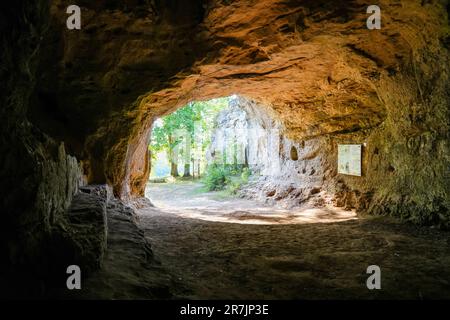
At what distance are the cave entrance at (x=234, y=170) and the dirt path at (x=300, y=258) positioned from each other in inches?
61.3

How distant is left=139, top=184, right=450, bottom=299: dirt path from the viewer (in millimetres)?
3463

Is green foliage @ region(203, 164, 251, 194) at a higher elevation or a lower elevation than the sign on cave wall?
lower

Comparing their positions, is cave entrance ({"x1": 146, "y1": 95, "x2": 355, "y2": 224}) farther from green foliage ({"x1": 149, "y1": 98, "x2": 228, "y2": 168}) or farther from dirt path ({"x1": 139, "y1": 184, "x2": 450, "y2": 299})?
dirt path ({"x1": 139, "y1": 184, "x2": 450, "y2": 299})

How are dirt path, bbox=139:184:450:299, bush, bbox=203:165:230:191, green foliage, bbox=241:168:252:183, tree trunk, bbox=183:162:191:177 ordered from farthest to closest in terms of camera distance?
tree trunk, bbox=183:162:191:177, bush, bbox=203:165:230:191, green foliage, bbox=241:168:252:183, dirt path, bbox=139:184:450:299

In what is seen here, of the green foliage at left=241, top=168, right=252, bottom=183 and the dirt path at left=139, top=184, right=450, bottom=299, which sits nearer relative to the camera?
the dirt path at left=139, top=184, right=450, bottom=299

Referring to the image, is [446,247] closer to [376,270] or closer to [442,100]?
[376,270]

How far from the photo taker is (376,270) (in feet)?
13.1

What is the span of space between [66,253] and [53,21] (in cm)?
430

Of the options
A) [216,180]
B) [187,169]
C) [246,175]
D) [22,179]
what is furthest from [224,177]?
[22,179]

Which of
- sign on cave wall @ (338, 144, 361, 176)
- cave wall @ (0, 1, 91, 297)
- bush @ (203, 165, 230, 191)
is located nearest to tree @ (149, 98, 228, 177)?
bush @ (203, 165, 230, 191)

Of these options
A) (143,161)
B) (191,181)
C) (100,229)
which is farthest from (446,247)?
(191,181)

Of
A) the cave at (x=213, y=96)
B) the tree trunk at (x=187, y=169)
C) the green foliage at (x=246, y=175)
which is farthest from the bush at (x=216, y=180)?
the cave at (x=213, y=96)

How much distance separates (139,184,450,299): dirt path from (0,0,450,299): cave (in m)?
0.03

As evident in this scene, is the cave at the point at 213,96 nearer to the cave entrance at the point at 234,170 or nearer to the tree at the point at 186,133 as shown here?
the cave entrance at the point at 234,170
